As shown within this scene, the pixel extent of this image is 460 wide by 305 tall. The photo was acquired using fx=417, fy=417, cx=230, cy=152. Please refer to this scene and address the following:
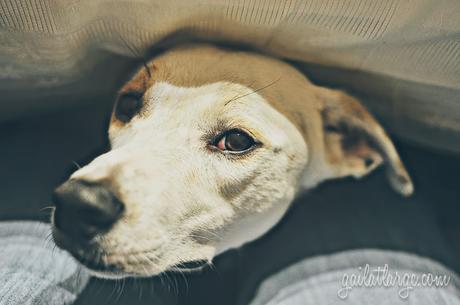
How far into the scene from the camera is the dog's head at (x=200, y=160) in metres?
1.55

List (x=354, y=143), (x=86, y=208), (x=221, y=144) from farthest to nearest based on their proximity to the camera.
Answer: (x=354, y=143) < (x=221, y=144) < (x=86, y=208)

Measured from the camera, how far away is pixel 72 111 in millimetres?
2604

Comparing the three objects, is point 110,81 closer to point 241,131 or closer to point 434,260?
point 241,131

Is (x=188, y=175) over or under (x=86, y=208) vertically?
under

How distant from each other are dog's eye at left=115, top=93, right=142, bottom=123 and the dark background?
420 mm

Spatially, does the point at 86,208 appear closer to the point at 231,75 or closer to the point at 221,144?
the point at 221,144

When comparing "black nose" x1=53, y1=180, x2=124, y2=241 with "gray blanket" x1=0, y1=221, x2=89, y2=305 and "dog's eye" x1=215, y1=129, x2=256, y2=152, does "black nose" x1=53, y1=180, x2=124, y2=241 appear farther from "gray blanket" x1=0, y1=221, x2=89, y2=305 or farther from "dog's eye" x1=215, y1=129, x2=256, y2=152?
"dog's eye" x1=215, y1=129, x2=256, y2=152

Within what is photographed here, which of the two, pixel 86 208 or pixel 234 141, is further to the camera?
pixel 234 141

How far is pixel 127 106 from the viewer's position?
2.11m

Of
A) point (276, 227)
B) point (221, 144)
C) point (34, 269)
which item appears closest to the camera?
point (34, 269)

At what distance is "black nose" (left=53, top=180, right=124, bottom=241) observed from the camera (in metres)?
1.48

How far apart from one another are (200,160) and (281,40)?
715 mm

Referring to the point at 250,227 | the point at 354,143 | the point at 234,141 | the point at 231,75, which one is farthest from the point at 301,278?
the point at 231,75

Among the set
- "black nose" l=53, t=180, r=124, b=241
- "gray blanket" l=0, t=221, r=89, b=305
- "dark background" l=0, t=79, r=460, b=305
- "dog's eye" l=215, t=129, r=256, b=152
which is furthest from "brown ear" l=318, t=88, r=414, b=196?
"gray blanket" l=0, t=221, r=89, b=305
